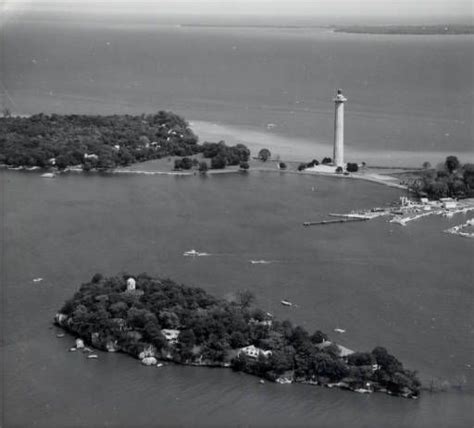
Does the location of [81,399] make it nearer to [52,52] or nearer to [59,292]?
[59,292]

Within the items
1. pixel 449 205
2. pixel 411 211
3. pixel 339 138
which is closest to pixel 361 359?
pixel 411 211

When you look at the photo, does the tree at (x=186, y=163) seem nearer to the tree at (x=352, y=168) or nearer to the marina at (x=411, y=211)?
the tree at (x=352, y=168)

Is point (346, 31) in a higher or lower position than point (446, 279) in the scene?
higher

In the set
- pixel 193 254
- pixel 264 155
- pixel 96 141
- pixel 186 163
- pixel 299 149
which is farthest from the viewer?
pixel 299 149

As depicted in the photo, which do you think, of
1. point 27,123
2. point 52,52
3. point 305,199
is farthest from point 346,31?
point 305,199

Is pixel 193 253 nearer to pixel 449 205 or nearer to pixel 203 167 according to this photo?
pixel 449 205

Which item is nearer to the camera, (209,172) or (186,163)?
(209,172)

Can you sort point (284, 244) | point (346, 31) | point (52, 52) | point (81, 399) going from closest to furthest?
point (81, 399) → point (284, 244) → point (52, 52) → point (346, 31)
